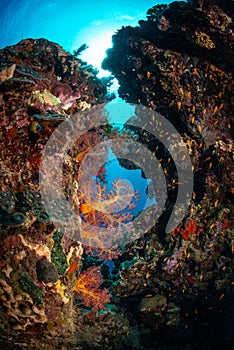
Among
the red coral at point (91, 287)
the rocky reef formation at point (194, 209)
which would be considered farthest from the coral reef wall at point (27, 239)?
the rocky reef formation at point (194, 209)

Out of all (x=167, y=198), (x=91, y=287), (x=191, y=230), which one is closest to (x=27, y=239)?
(x=91, y=287)

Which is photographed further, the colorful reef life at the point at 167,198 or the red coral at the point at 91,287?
the colorful reef life at the point at 167,198

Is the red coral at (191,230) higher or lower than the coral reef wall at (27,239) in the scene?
lower

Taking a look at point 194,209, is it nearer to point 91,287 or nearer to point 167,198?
point 167,198

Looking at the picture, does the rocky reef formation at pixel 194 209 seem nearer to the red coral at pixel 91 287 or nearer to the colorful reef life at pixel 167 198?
the colorful reef life at pixel 167 198

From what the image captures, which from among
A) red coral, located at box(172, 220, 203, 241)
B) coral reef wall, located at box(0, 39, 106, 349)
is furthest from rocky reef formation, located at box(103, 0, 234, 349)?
coral reef wall, located at box(0, 39, 106, 349)

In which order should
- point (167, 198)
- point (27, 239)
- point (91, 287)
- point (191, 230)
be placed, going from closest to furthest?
point (27, 239)
point (91, 287)
point (191, 230)
point (167, 198)

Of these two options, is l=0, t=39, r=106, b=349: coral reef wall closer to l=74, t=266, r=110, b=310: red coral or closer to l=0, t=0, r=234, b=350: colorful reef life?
l=0, t=0, r=234, b=350: colorful reef life

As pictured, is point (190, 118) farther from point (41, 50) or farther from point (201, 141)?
point (41, 50)
